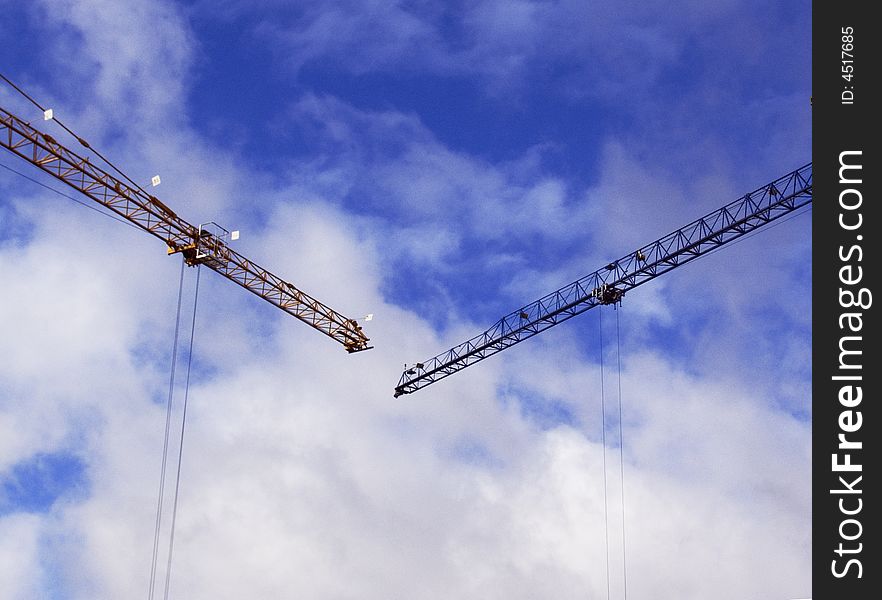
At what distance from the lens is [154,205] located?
401 feet

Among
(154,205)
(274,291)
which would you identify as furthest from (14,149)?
(274,291)
